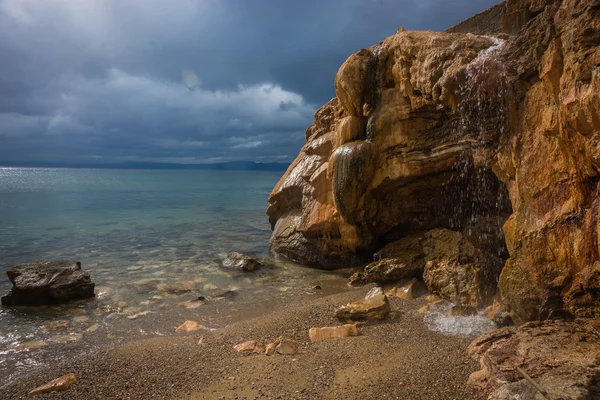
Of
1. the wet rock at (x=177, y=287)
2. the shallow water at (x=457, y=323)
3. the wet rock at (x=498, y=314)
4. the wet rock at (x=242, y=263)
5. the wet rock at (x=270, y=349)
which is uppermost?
the wet rock at (x=498, y=314)

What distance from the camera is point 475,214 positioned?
958 cm

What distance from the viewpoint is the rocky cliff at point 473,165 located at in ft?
16.5

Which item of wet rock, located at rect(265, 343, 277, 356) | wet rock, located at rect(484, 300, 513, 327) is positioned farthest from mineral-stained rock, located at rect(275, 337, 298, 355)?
wet rock, located at rect(484, 300, 513, 327)

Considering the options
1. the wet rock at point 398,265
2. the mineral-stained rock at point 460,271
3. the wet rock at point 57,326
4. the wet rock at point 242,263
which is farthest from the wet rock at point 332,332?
the wet rock at point 242,263

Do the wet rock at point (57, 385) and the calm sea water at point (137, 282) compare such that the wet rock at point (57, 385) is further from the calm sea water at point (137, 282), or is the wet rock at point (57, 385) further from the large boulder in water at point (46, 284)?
the large boulder in water at point (46, 284)

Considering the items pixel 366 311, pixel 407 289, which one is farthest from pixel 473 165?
pixel 366 311

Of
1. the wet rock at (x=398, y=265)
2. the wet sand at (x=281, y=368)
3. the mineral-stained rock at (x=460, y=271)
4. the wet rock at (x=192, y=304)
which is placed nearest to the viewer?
the wet sand at (x=281, y=368)

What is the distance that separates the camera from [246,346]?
669 cm

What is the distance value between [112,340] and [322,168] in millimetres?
8658

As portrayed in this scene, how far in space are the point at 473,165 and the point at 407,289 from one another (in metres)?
3.60

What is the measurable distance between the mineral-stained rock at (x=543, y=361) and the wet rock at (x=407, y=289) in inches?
142

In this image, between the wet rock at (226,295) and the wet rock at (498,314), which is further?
the wet rock at (226,295)

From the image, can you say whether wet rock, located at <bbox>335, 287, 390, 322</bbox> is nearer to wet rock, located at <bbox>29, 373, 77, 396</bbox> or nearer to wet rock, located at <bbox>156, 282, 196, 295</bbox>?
wet rock, located at <bbox>29, 373, 77, 396</bbox>

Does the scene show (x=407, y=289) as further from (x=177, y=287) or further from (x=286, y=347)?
(x=177, y=287)
